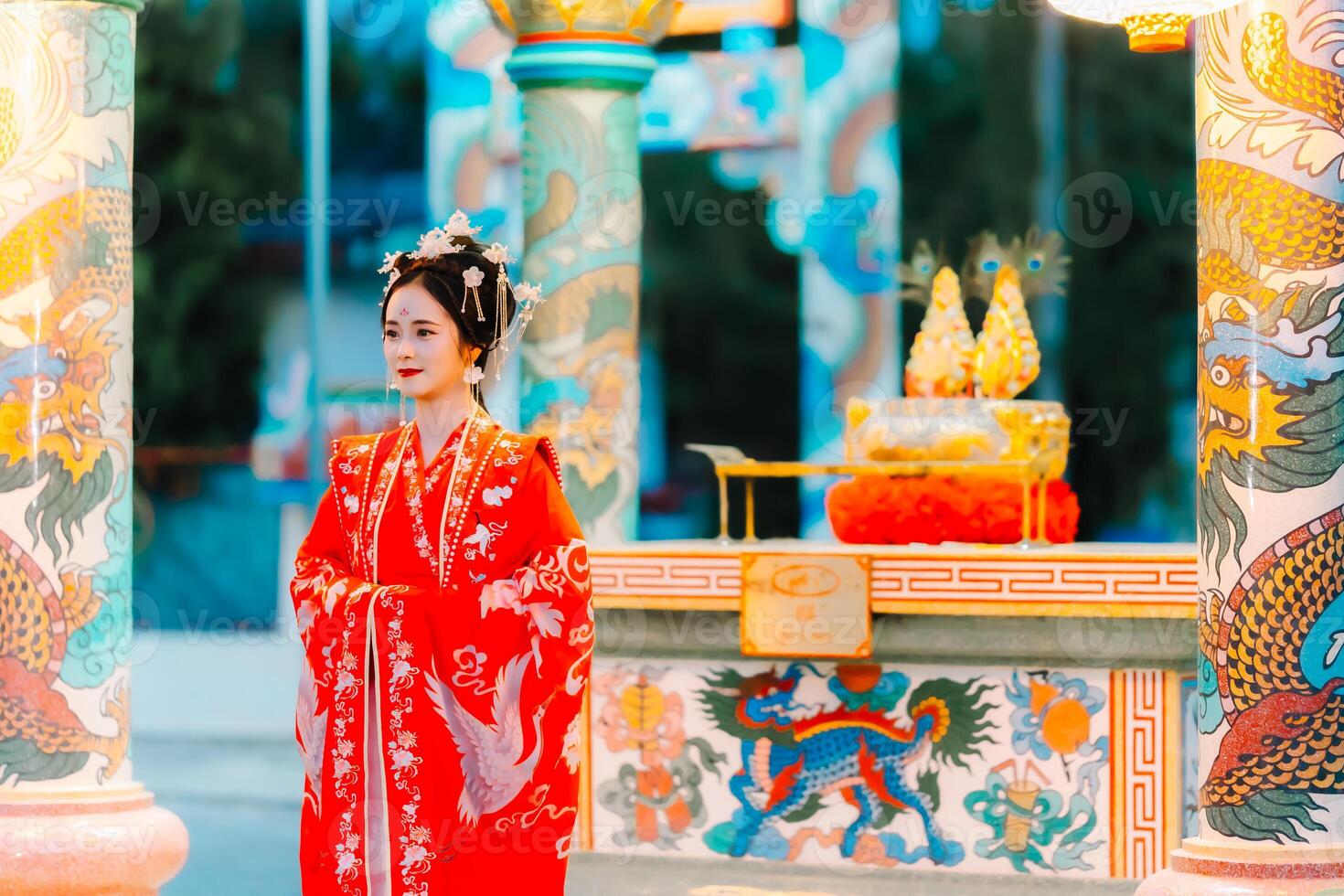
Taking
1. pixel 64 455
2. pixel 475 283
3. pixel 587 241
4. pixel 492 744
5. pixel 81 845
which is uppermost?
pixel 587 241

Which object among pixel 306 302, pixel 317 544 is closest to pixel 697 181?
pixel 306 302

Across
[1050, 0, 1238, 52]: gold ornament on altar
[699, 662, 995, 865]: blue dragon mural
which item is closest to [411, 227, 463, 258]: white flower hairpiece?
[1050, 0, 1238, 52]: gold ornament on altar

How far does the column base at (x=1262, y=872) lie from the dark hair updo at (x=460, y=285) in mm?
1779

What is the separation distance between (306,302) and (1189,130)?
395 cm

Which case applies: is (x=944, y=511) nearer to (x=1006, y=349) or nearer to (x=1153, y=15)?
(x=1006, y=349)

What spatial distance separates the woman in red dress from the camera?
3.52 meters

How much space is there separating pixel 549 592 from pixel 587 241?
3.07m

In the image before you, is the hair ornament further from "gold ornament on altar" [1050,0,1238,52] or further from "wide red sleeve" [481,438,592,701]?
"gold ornament on altar" [1050,0,1238,52]

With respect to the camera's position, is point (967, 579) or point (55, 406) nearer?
point (55, 406)

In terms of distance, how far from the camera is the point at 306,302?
29.9ft

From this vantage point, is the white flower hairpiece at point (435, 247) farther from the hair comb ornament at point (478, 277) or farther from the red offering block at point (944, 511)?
the red offering block at point (944, 511)

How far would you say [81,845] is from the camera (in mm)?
4762

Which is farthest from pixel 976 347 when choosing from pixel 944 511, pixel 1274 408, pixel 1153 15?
pixel 1153 15

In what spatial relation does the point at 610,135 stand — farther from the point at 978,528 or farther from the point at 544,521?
the point at 544,521
